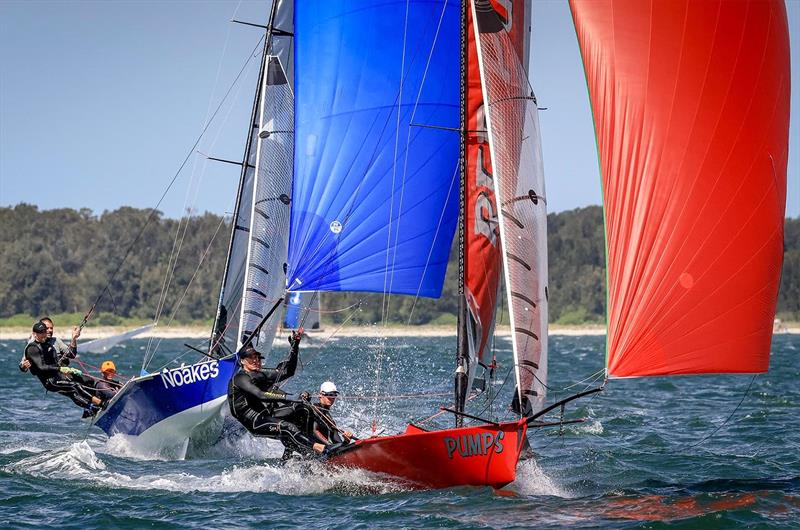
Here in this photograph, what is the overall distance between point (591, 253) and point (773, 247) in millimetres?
106322

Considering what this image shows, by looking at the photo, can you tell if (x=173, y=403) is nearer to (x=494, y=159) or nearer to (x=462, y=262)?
(x=462, y=262)

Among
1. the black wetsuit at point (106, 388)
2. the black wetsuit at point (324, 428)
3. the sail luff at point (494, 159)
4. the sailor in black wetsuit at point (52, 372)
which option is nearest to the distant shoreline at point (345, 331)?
the black wetsuit at point (106, 388)

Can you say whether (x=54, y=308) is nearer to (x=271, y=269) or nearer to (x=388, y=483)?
(x=271, y=269)

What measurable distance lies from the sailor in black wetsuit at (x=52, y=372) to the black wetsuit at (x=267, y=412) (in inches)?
157

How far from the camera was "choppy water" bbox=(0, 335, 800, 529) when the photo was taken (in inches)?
433

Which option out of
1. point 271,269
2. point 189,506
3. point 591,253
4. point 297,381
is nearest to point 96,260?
point 591,253

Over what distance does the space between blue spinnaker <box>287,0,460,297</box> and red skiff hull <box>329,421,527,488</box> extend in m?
3.43

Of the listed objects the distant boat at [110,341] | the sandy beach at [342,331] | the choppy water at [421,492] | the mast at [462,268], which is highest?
the mast at [462,268]

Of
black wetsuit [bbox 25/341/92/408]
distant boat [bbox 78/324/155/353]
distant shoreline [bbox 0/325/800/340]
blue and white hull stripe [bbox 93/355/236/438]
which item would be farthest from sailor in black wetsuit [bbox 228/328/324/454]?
distant shoreline [bbox 0/325/800/340]

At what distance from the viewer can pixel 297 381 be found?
89.1 feet

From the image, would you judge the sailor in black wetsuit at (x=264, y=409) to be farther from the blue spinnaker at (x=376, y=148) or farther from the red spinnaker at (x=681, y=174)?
the red spinnaker at (x=681, y=174)

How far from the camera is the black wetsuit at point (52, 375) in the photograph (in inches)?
625

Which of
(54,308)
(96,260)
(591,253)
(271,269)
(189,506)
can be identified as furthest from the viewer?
(591,253)

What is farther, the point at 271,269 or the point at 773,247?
the point at 271,269
